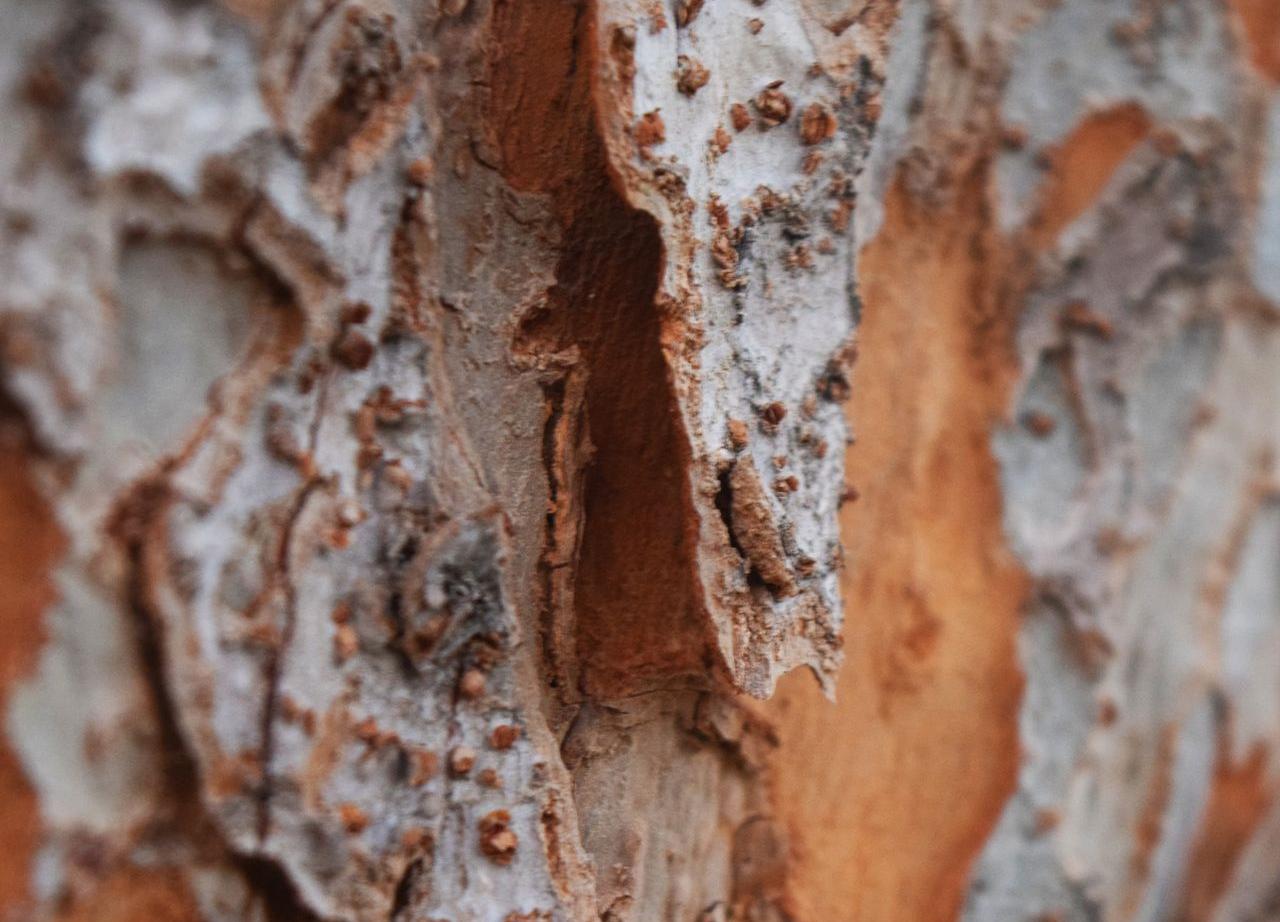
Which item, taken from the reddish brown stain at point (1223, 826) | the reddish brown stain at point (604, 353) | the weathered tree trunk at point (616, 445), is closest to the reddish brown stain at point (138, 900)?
the weathered tree trunk at point (616, 445)

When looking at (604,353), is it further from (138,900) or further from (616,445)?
(138,900)

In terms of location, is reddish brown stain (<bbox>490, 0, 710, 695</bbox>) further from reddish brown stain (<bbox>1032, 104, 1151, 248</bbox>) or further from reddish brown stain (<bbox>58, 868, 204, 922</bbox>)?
reddish brown stain (<bbox>1032, 104, 1151, 248</bbox>)

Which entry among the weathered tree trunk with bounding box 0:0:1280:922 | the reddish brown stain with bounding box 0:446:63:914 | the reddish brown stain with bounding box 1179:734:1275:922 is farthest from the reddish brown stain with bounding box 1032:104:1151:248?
the reddish brown stain with bounding box 0:446:63:914

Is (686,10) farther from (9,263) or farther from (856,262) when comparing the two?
(9,263)

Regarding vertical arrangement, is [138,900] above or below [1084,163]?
below

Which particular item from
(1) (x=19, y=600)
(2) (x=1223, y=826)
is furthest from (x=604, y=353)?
(2) (x=1223, y=826)

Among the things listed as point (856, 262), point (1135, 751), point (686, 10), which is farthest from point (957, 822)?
point (686, 10)
